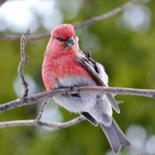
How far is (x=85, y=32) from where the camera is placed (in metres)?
6.79

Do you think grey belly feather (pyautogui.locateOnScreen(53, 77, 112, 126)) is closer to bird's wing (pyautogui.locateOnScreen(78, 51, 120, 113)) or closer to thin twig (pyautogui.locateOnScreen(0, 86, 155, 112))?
bird's wing (pyautogui.locateOnScreen(78, 51, 120, 113))

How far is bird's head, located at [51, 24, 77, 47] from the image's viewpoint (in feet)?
13.4

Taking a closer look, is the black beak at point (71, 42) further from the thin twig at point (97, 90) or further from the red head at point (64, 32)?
the thin twig at point (97, 90)

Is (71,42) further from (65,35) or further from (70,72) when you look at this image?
(70,72)

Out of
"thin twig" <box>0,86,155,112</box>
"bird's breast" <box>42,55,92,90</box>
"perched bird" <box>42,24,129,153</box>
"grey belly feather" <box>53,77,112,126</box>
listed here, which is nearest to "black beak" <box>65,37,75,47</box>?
"perched bird" <box>42,24,129,153</box>

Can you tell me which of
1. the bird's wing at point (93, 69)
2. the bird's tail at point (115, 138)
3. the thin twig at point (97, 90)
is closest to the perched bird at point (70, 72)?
the bird's wing at point (93, 69)

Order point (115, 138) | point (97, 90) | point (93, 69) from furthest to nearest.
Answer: point (115, 138), point (93, 69), point (97, 90)

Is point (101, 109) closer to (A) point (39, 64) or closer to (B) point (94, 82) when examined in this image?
(B) point (94, 82)

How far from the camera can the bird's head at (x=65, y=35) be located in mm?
4078

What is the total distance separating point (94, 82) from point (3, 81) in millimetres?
2401

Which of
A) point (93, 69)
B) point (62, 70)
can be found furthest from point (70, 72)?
point (93, 69)

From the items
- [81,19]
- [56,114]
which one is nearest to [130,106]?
[56,114]

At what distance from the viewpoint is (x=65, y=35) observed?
13.4 ft

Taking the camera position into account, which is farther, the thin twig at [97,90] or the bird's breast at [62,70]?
the bird's breast at [62,70]
